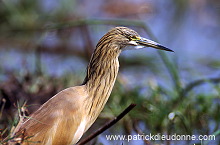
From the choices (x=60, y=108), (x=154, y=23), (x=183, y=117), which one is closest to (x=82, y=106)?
(x=60, y=108)

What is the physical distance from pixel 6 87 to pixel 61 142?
4.47 feet

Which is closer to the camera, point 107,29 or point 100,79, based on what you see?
point 100,79

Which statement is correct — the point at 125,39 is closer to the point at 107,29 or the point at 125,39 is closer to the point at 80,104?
the point at 80,104

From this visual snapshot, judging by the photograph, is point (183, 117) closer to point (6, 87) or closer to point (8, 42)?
point (6, 87)

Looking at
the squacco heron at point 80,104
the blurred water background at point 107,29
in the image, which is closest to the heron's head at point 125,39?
the squacco heron at point 80,104

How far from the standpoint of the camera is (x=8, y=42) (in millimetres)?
6098

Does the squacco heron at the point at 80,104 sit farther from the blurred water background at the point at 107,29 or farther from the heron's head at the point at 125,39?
the blurred water background at the point at 107,29

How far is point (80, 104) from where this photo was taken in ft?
9.82

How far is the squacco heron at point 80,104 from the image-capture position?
2.91 meters

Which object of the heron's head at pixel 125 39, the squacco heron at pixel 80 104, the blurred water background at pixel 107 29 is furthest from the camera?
the blurred water background at pixel 107 29

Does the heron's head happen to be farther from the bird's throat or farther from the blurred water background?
the blurred water background

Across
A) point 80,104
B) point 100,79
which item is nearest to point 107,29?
point 100,79

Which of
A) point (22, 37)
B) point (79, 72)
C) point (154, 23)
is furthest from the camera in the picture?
point (154, 23)

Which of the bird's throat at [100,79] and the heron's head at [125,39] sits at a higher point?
the heron's head at [125,39]
